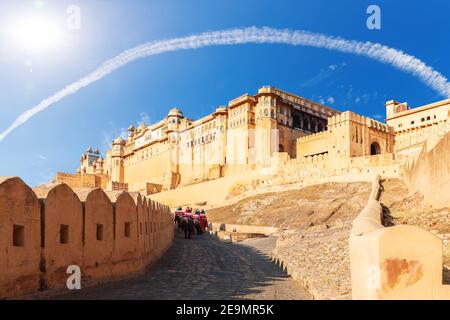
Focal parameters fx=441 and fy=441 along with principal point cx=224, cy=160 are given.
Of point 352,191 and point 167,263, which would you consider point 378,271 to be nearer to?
point 167,263

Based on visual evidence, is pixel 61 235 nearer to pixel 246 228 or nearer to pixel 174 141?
pixel 246 228

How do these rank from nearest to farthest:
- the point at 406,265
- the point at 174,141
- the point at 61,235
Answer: the point at 406,265 < the point at 61,235 < the point at 174,141

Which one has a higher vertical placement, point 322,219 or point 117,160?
point 117,160

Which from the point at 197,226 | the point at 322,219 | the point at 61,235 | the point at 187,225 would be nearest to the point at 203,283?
the point at 61,235

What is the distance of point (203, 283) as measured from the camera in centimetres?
923

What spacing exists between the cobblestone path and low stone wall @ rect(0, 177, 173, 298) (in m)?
0.41

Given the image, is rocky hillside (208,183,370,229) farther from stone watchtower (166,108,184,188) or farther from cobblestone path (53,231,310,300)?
stone watchtower (166,108,184,188)

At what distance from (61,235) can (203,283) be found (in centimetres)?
317

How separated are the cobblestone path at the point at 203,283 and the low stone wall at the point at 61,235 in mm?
413

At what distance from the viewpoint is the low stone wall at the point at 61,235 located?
6301mm

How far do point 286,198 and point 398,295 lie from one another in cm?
3774

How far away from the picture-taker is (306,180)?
4625cm

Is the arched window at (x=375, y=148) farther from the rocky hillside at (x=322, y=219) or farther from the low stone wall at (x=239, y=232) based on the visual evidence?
the low stone wall at (x=239, y=232)
